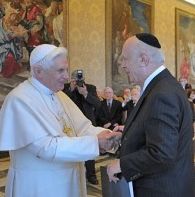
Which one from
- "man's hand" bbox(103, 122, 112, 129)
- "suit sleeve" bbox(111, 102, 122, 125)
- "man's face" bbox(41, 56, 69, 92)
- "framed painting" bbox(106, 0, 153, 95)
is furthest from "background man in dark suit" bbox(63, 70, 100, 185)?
"framed painting" bbox(106, 0, 153, 95)

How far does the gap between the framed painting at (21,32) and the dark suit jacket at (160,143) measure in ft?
19.7

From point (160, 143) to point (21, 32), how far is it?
672 centimetres

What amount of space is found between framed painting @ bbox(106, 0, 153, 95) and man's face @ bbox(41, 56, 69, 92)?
26.7 feet

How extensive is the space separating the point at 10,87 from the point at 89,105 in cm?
263

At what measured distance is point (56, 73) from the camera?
2543 millimetres

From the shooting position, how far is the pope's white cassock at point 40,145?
7.87ft

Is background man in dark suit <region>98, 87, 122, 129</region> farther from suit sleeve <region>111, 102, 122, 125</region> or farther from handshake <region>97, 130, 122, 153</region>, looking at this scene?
handshake <region>97, 130, 122, 153</region>

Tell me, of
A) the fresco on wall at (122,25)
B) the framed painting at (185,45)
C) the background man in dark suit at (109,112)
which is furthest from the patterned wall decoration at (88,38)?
the framed painting at (185,45)

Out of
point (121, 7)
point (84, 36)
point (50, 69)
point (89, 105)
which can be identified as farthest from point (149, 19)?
point (50, 69)

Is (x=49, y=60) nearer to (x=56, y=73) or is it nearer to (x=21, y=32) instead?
(x=56, y=73)

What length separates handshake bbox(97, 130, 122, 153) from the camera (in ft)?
8.23

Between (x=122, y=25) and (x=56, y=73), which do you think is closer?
(x=56, y=73)

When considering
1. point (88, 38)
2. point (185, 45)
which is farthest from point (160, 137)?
point (185, 45)

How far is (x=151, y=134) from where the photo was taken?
1.88 meters
